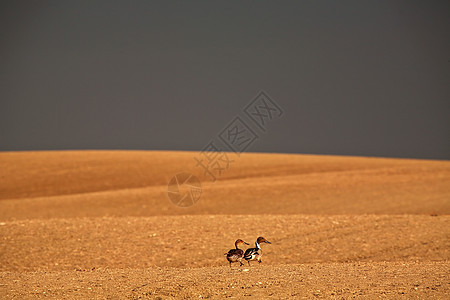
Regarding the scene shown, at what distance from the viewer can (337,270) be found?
1174cm

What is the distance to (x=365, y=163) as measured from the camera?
161 ft

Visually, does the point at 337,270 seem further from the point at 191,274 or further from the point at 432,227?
the point at 432,227

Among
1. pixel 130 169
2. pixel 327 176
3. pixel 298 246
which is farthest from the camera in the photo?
pixel 130 169

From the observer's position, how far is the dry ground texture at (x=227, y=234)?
1024 centimetres

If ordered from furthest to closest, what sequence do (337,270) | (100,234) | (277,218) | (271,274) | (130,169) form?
(130,169) → (277,218) → (100,234) → (337,270) → (271,274)

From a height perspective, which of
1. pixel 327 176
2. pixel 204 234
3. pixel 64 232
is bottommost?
pixel 204 234

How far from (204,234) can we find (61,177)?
958 inches

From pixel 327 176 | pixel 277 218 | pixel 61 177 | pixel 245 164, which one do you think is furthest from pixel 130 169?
pixel 277 218

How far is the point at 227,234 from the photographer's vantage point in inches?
718

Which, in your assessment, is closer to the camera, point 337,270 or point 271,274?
point 271,274

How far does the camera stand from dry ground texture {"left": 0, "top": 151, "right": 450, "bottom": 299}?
10.2 m

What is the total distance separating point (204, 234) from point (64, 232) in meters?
4.37

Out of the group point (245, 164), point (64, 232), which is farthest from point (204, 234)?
point (245, 164)

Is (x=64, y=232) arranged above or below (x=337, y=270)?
above
